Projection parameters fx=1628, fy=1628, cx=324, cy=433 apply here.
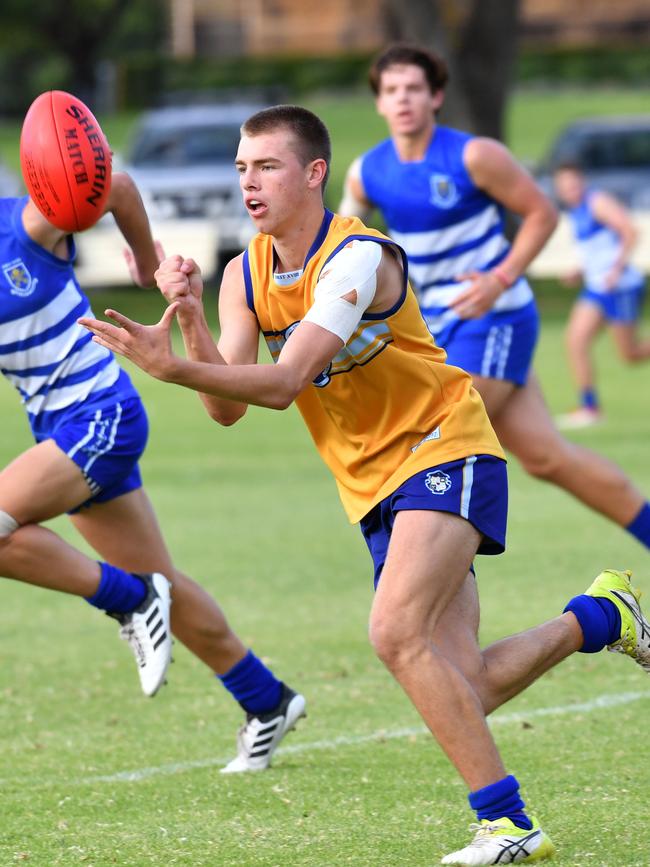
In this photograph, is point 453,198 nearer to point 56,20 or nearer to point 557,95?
point 557,95

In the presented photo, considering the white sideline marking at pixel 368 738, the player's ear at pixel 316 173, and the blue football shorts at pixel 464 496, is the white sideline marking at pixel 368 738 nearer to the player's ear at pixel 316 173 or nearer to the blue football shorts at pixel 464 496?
the blue football shorts at pixel 464 496

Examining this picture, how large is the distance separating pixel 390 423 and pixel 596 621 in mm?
871

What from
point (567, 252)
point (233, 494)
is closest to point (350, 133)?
point (567, 252)

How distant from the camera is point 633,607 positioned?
16.4ft

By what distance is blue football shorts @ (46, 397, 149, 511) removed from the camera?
5.58m

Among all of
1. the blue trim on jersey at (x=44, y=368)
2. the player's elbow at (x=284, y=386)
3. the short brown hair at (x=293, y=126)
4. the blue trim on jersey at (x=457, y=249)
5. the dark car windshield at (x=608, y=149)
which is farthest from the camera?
the dark car windshield at (x=608, y=149)

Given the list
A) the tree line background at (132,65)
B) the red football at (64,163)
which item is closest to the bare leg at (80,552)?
the red football at (64,163)

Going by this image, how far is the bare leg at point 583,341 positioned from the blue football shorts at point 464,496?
941 centimetres

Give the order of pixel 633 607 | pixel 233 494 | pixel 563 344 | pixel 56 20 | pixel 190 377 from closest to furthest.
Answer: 1. pixel 190 377
2. pixel 633 607
3. pixel 233 494
4. pixel 563 344
5. pixel 56 20

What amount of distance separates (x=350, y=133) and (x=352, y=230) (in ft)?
142

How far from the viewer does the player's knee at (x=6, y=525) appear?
5465 millimetres

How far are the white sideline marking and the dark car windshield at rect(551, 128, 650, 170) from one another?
19.7 m

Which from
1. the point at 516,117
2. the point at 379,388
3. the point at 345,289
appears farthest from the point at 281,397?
the point at 516,117

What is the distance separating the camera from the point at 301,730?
616 cm
